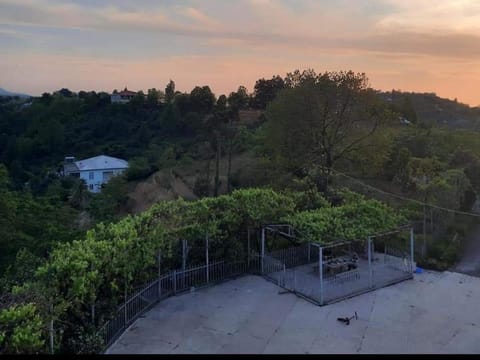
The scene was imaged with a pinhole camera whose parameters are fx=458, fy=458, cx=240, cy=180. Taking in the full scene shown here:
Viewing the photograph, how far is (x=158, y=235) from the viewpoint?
1145 centimetres

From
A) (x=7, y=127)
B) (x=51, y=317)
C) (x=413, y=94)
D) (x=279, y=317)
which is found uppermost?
(x=413, y=94)

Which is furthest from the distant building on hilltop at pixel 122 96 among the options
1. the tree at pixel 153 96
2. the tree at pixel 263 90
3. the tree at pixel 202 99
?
the tree at pixel 263 90

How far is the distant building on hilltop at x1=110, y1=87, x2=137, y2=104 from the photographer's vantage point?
60.2m

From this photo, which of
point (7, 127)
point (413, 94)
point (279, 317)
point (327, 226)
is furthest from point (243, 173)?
point (413, 94)

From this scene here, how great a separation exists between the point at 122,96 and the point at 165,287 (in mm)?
61232

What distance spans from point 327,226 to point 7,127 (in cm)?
5056

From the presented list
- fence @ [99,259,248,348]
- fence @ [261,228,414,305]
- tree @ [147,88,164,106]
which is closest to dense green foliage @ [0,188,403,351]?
fence @ [99,259,248,348]

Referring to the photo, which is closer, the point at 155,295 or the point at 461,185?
the point at 155,295

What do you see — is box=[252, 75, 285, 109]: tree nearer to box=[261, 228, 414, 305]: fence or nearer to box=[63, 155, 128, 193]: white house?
box=[63, 155, 128, 193]: white house

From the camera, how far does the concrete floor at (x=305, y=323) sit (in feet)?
30.5

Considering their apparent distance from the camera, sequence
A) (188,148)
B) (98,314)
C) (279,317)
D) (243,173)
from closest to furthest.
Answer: (98,314), (279,317), (243,173), (188,148)

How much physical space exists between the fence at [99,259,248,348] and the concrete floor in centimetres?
21

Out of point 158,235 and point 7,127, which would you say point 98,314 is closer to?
point 158,235

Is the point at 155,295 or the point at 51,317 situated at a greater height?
the point at 51,317
